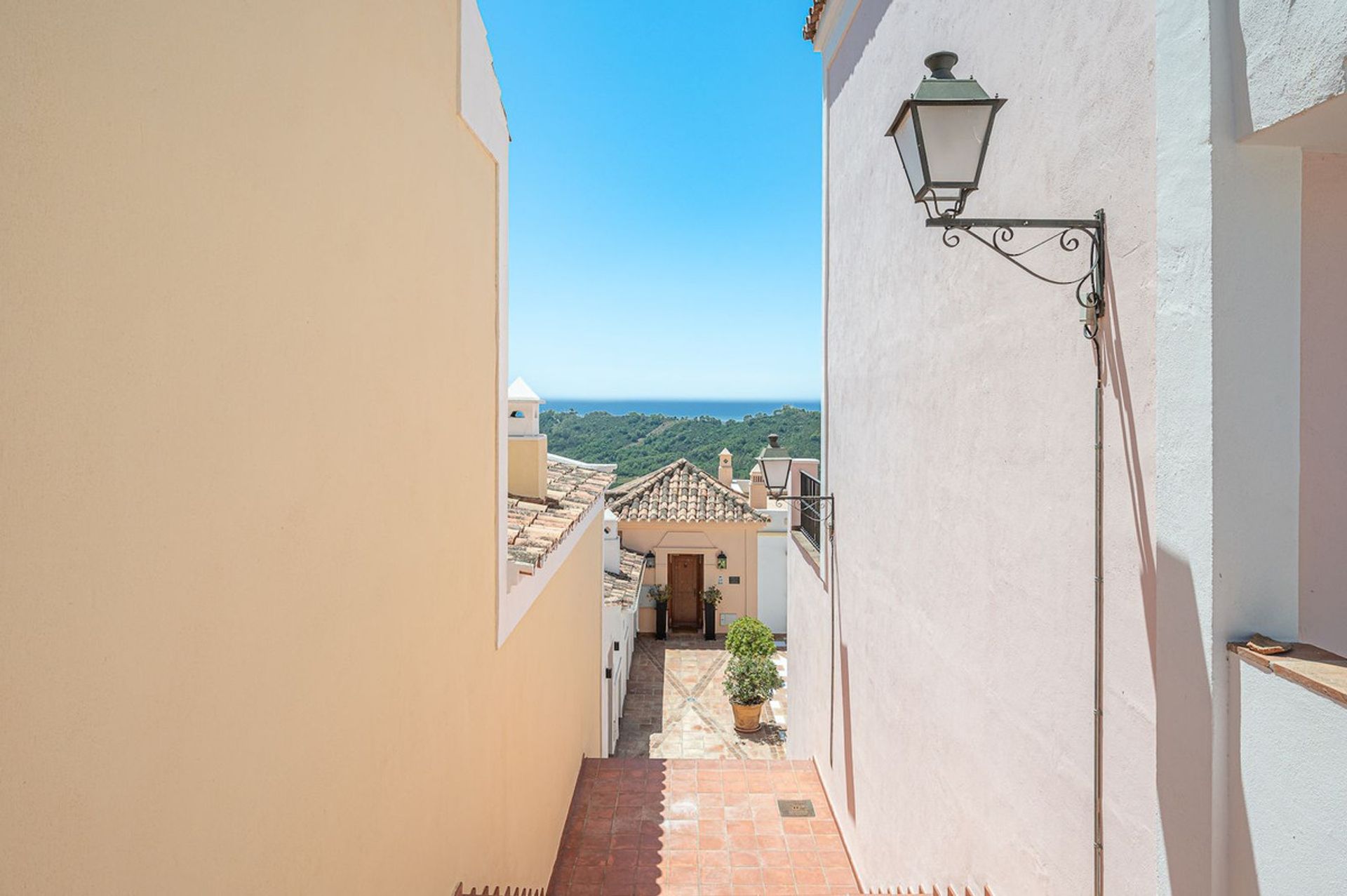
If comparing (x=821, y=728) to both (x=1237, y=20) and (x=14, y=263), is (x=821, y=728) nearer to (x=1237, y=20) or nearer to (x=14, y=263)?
(x=1237, y=20)

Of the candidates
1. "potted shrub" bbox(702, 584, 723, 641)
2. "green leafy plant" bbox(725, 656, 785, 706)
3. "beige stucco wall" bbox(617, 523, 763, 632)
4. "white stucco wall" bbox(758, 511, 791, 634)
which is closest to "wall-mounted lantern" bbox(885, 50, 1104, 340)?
"green leafy plant" bbox(725, 656, 785, 706)

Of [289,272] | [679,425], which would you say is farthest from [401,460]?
[679,425]

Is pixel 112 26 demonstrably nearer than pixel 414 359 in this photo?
Yes

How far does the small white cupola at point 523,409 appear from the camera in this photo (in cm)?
902

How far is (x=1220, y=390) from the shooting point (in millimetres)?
2006

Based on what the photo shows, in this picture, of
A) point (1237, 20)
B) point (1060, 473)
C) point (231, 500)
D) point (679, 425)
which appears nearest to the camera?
point (231, 500)

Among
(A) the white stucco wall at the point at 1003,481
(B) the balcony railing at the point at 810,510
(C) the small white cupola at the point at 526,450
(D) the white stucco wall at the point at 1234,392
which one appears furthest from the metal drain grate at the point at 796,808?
(D) the white stucco wall at the point at 1234,392

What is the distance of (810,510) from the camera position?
29.9ft

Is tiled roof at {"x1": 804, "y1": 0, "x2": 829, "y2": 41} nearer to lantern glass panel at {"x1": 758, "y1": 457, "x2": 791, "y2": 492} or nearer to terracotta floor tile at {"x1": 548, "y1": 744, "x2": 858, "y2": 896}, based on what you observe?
lantern glass panel at {"x1": 758, "y1": 457, "x2": 791, "y2": 492}

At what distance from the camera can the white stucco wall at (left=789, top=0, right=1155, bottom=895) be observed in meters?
2.48

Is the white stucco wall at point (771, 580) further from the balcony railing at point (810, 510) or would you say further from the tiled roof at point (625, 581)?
the balcony railing at point (810, 510)

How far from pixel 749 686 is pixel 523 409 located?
25.2ft

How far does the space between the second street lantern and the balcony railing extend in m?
5.47

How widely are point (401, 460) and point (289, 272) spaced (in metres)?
1.14
